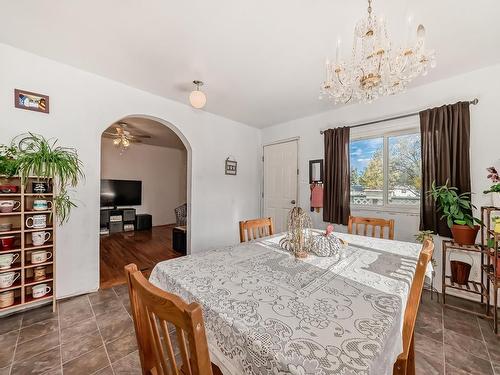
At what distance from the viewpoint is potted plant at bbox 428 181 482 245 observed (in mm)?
2047

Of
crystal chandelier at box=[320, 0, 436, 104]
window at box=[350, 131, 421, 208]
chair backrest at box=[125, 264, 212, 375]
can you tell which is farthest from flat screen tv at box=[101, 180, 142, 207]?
crystal chandelier at box=[320, 0, 436, 104]

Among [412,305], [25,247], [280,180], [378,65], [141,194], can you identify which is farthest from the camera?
[141,194]

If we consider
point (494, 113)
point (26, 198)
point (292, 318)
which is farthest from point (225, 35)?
point (494, 113)

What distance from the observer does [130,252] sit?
3822mm

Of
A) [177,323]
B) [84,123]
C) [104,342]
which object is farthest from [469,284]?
[84,123]

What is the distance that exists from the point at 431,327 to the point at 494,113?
2.18 meters

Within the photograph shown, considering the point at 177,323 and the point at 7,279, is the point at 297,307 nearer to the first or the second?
the point at 177,323

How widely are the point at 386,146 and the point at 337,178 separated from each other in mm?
749

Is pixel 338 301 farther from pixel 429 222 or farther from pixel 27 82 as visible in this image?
pixel 27 82

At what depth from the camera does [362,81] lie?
1454mm

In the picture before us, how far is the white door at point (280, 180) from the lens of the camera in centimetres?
389

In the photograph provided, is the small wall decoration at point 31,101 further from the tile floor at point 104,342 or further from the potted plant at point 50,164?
the tile floor at point 104,342

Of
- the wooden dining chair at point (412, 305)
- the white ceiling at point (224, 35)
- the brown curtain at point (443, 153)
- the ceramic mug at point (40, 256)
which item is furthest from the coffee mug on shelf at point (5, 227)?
the brown curtain at point (443, 153)

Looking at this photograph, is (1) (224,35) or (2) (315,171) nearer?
(1) (224,35)
